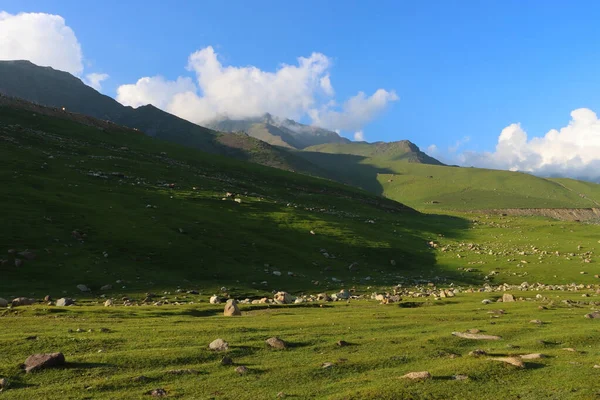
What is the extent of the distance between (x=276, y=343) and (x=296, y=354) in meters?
1.23

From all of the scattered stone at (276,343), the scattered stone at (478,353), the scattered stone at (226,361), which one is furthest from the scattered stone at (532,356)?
the scattered stone at (226,361)

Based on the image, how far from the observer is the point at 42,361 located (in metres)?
12.1

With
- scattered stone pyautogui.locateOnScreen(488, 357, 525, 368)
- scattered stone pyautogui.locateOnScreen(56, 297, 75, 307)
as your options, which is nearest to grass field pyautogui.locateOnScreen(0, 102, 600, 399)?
scattered stone pyautogui.locateOnScreen(488, 357, 525, 368)

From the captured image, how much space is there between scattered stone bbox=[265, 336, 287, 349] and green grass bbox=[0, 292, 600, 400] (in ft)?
1.58

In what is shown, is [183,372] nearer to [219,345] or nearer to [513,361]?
[219,345]

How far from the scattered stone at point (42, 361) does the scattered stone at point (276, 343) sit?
698 cm

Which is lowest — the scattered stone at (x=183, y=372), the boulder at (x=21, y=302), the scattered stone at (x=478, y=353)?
the boulder at (x=21, y=302)

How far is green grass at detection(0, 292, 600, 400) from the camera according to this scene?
11.4 m

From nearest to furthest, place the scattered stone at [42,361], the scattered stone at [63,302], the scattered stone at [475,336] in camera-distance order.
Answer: the scattered stone at [42,361] → the scattered stone at [475,336] → the scattered stone at [63,302]

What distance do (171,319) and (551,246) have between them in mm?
66831

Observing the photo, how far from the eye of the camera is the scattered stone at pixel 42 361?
1194cm

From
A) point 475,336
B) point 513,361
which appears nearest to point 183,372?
point 513,361

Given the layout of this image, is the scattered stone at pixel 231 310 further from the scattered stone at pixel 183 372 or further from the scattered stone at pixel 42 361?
the scattered stone at pixel 42 361

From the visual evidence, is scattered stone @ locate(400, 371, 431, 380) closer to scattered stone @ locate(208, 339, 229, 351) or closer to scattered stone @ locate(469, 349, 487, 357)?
scattered stone @ locate(469, 349, 487, 357)
